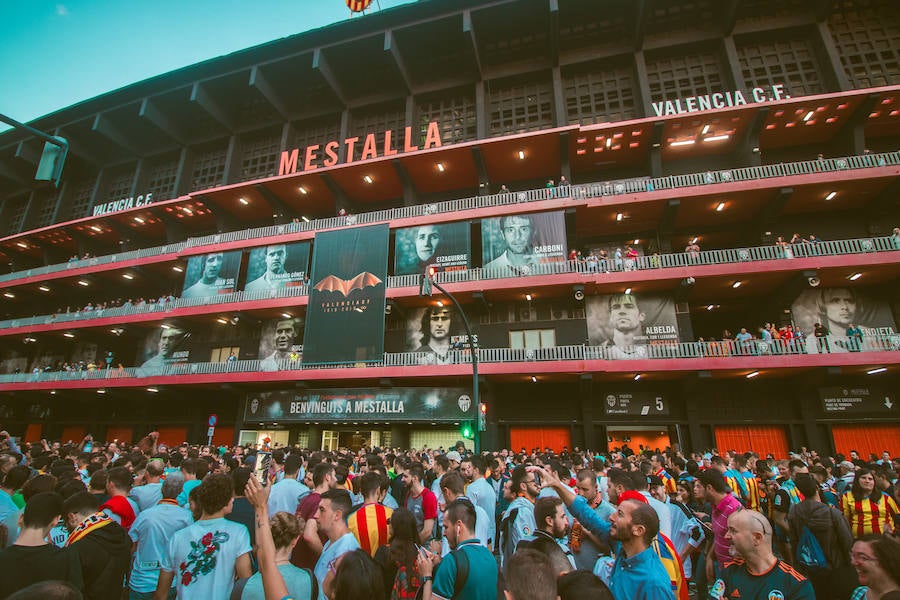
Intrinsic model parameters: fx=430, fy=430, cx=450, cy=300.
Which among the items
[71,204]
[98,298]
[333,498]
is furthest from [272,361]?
[71,204]

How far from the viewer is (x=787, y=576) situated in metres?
3.12

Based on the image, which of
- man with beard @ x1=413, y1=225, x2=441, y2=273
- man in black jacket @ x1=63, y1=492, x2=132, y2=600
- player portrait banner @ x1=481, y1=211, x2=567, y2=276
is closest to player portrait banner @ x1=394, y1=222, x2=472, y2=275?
man with beard @ x1=413, y1=225, x2=441, y2=273

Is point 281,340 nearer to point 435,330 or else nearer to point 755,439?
point 435,330

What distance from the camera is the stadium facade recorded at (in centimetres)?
1942

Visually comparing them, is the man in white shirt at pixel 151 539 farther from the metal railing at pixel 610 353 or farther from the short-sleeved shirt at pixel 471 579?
the metal railing at pixel 610 353

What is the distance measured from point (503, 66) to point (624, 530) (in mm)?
28535

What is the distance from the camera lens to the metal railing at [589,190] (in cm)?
1953

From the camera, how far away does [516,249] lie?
21625 mm

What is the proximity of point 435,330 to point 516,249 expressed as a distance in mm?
6120

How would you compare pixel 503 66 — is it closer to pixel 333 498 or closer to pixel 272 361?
pixel 272 361

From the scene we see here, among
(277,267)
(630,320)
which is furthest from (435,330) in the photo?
(277,267)

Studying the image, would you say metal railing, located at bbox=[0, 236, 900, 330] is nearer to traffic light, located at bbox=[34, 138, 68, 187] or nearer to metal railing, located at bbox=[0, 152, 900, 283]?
metal railing, located at bbox=[0, 152, 900, 283]

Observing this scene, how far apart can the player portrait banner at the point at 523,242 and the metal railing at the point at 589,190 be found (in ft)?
3.95

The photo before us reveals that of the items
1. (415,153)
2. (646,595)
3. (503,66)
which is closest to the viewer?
(646,595)
